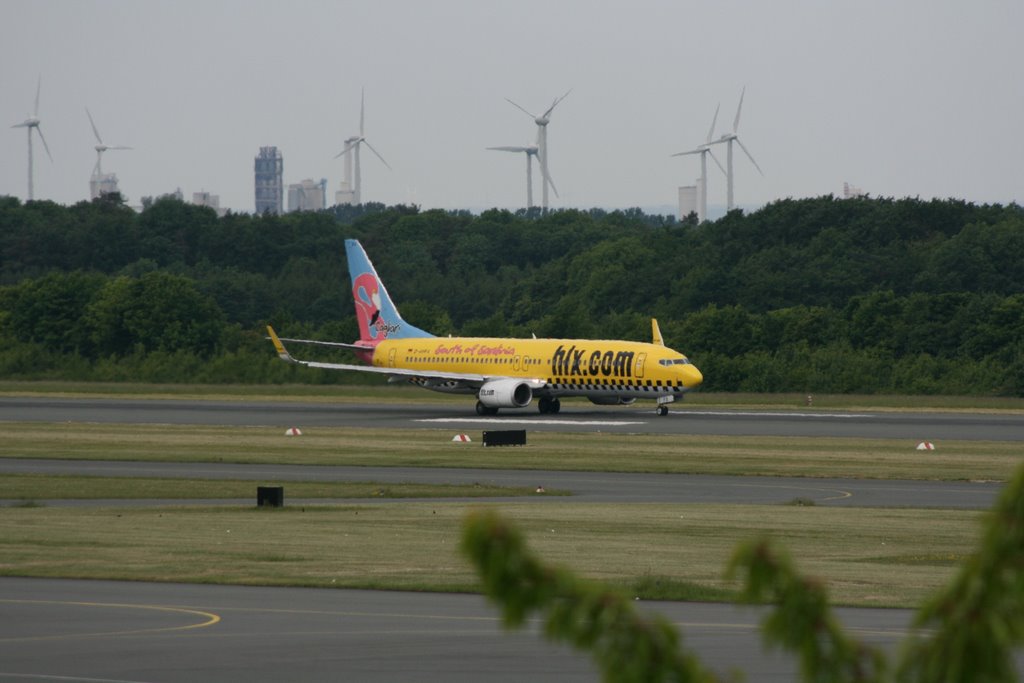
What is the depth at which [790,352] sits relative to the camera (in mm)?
107188

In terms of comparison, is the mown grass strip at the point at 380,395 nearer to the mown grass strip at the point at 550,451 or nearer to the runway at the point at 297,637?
the mown grass strip at the point at 550,451

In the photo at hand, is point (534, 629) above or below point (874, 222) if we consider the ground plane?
below

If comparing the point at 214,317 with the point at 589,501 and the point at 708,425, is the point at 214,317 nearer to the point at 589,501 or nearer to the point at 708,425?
the point at 708,425

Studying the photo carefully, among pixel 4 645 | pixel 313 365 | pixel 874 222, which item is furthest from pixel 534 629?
pixel 874 222

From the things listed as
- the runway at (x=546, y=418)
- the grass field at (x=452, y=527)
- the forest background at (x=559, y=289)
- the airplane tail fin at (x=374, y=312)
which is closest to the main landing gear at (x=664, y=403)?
the runway at (x=546, y=418)

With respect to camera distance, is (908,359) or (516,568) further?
(908,359)

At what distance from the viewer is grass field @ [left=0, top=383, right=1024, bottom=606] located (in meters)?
26.5

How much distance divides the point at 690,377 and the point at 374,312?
75.8ft

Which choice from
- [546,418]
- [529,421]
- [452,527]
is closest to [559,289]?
[546,418]

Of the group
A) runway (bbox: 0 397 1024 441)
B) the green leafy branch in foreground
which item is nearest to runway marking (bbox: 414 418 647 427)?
runway (bbox: 0 397 1024 441)

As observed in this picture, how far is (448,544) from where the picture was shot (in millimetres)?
30922

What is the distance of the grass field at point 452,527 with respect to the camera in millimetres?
26453

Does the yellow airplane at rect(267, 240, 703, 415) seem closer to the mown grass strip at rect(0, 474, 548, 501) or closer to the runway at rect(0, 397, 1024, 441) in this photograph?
the runway at rect(0, 397, 1024, 441)

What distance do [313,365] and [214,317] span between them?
37.6 m
